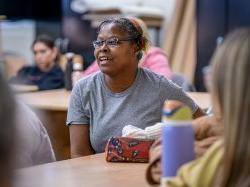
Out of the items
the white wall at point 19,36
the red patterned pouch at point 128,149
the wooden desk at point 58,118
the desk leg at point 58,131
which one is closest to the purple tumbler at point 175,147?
the red patterned pouch at point 128,149

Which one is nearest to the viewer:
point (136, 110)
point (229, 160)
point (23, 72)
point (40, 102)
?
point (229, 160)

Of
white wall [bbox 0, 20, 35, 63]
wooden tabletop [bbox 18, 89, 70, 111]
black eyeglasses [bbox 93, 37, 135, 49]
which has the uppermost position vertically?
black eyeglasses [bbox 93, 37, 135, 49]

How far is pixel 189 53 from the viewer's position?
6.88m

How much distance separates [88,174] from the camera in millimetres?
1984

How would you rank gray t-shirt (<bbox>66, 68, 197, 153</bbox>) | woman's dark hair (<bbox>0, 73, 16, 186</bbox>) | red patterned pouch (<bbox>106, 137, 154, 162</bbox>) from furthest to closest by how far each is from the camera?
gray t-shirt (<bbox>66, 68, 197, 153</bbox>)
red patterned pouch (<bbox>106, 137, 154, 162</bbox>)
woman's dark hair (<bbox>0, 73, 16, 186</bbox>)

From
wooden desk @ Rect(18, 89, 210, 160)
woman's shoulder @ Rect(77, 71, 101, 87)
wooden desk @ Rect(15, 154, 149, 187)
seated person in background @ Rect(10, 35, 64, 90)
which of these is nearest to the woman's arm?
woman's shoulder @ Rect(77, 71, 101, 87)

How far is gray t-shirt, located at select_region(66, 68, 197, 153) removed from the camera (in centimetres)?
261

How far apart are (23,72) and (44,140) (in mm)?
3452

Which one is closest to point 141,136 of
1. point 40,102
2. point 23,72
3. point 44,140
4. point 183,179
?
point 44,140

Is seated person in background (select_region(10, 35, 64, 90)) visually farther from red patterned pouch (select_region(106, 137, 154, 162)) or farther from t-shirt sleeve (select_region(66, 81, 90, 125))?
red patterned pouch (select_region(106, 137, 154, 162))

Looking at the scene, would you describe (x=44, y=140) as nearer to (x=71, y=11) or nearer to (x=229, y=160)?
(x=229, y=160)

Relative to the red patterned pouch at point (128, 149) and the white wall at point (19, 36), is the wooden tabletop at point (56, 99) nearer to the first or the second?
the red patterned pouch at point (128, 149)

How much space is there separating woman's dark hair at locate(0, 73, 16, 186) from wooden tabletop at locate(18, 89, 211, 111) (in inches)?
94.3

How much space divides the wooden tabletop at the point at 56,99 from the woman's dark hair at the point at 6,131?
240cm
